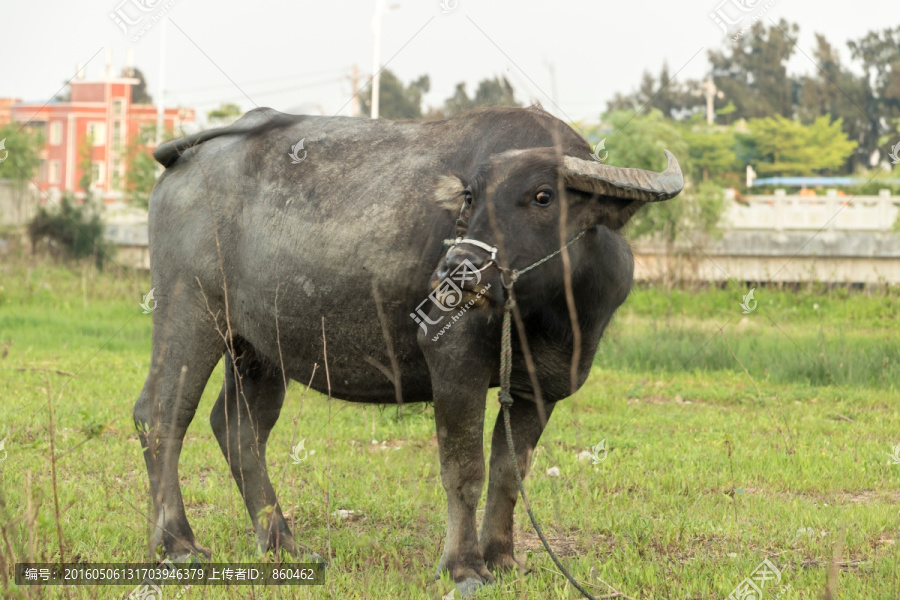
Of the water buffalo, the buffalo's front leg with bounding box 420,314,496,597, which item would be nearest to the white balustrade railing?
the water buffalo

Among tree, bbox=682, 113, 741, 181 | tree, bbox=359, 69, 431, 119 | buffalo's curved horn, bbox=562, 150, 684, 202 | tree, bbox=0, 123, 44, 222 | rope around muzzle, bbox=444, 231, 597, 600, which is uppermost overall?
tree, bbox=359, 69, 431, 119

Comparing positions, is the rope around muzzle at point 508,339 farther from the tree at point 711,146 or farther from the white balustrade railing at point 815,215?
the tree at point 711,146

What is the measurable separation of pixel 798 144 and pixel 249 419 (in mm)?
43984

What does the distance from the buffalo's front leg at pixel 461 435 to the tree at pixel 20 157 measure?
66.8ft

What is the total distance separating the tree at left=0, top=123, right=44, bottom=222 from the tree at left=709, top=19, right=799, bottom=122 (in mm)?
35298

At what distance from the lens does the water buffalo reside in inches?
148

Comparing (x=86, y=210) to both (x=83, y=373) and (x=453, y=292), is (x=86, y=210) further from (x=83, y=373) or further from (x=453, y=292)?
(x=453, y=292)

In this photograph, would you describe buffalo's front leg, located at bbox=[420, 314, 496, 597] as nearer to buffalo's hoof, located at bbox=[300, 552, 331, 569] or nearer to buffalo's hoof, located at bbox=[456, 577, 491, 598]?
buffalo's hoof, located at bbox=[456, 577, 491, 598]

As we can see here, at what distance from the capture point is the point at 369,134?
470cm

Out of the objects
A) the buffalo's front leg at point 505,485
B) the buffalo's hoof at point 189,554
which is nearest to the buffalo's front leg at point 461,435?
the buffalo's front leg at point 505,485

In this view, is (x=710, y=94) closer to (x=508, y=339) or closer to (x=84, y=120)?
(x=84, y=120)

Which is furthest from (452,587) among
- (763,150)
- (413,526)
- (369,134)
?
(763,150)

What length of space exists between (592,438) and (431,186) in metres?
3.50

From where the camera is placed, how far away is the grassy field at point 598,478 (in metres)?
4.01
